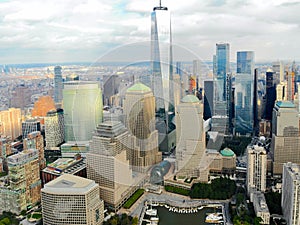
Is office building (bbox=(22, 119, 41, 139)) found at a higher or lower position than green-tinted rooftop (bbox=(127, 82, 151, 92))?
lower

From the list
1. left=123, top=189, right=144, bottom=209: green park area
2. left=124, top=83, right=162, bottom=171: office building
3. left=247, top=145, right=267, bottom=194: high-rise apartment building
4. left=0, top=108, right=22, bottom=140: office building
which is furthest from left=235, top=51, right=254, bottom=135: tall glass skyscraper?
left=0, top=108, right=22, bottom=140: office building

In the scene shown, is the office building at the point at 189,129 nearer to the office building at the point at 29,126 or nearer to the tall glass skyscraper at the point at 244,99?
the tall glass skyscraper at the point at 244,99

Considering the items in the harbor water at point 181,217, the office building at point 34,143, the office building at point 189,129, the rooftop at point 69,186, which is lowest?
the harbor water at point 181,217

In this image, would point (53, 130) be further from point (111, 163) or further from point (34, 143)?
point (111, 163)

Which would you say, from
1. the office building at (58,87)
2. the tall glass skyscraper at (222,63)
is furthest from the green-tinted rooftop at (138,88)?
the office building at (58,87)

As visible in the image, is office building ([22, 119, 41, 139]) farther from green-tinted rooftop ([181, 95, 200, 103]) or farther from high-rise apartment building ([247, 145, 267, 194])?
high-rise apartment building ([247, 145, 267, 194])

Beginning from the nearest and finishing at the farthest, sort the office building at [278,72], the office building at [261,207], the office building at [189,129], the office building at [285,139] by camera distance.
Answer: the office building at [189,129], the office building at [261,207], the office building at [285,139], the office building at [278,72]
